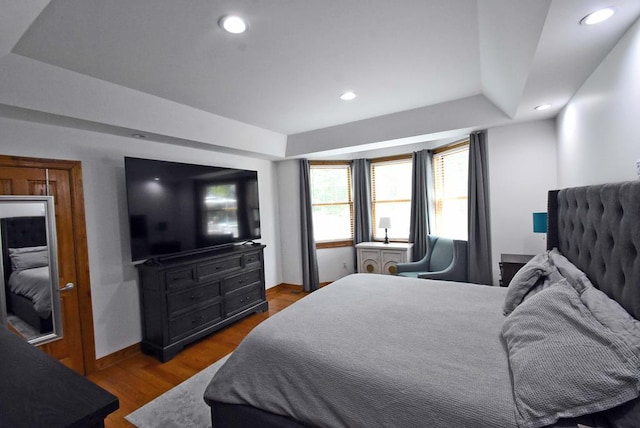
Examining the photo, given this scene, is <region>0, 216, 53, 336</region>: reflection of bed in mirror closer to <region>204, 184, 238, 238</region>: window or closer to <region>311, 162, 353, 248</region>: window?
<region>204, 184, 238, 238</region>: window

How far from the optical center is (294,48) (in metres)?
2.07

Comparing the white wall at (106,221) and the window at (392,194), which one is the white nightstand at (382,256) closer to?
the window at (392,194)

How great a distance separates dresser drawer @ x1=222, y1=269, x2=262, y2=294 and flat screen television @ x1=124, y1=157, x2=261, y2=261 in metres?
0.47

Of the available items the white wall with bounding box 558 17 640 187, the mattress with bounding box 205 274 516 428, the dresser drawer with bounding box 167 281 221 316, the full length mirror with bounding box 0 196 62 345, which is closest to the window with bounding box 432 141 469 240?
the white wall with bounding box 558 17 640 187

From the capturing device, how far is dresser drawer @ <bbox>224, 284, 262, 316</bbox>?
3553 mm

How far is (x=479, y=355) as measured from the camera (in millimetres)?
1389

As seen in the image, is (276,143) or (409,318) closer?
(409,318)

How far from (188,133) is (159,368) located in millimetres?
2412

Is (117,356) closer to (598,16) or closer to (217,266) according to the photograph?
(217,266)

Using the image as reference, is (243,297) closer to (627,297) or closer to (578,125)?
(627,297)

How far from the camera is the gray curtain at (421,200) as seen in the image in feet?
14.3

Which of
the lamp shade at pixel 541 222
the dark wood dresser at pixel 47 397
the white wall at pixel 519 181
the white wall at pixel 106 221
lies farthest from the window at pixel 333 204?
the dark wood dresser at pixel 47 397

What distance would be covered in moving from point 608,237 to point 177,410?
2.99m

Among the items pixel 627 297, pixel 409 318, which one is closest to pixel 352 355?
pixel 409 318
